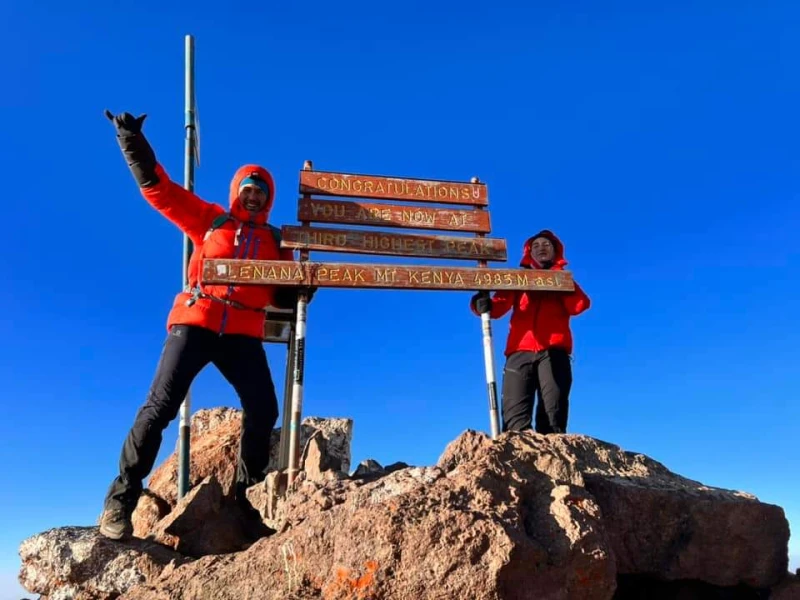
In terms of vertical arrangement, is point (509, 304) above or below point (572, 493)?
above

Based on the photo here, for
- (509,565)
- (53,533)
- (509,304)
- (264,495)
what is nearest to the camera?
(509,565)

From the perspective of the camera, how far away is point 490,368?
8.27 m

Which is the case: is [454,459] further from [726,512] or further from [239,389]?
[239,389]

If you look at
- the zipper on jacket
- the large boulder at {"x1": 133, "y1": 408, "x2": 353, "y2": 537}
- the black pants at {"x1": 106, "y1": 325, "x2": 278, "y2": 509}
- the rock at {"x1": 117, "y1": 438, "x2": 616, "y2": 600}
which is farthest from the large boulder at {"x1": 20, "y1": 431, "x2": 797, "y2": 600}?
the zipper on jacket

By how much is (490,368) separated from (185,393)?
3654mm

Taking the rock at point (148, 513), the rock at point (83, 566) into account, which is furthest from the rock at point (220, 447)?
the rock at point (83, 566)

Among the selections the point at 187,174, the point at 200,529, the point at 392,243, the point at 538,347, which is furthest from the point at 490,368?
the point at 187,174

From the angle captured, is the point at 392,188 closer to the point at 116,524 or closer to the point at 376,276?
the point at 376,276

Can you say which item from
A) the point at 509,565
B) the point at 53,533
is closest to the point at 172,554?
the point at 53,533

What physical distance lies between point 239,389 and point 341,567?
3.80 metres

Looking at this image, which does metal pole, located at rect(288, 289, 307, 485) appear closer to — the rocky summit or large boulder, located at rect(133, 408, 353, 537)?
the rocky summit

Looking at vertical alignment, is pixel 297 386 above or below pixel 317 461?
above

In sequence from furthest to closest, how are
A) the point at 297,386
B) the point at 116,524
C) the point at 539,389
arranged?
the point at 539,389 → the point at 297,386 → the point at 116,524

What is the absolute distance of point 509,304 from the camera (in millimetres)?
8859
